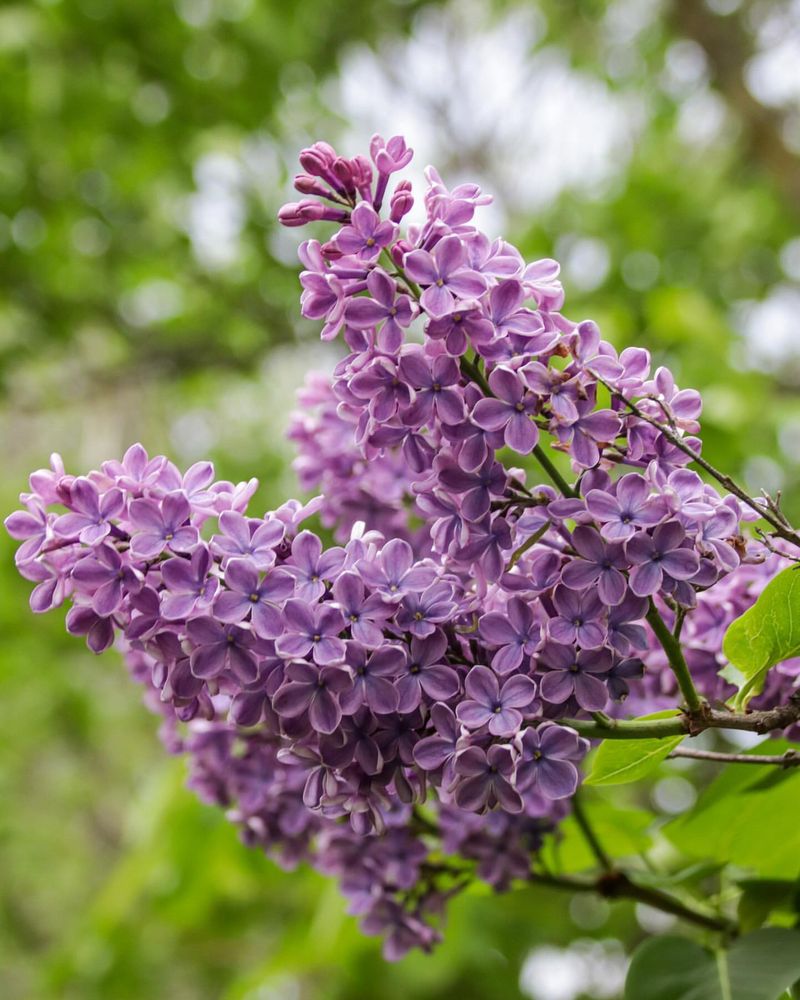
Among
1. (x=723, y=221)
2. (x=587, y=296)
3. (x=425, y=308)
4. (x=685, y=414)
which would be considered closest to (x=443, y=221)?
(x=425, y=308)

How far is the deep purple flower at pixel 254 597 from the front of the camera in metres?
0.51

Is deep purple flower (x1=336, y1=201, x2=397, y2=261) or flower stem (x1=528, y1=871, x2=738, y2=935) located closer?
deep purple flower (x1=336, y1=201, x2=397, y2=261)

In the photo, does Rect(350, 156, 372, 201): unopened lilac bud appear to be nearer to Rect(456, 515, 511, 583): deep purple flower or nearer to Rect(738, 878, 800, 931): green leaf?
Rect(456, 515, 511, 583): deep purple flower

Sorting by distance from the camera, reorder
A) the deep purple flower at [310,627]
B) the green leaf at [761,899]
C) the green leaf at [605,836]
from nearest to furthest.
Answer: the deep purple flower at [310,627] → the green leaf at [761,899] → the green leaf at [605,836]

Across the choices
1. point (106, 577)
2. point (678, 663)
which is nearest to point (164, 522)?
point (106, 577)

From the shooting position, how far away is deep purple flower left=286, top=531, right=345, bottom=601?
0.53 meters

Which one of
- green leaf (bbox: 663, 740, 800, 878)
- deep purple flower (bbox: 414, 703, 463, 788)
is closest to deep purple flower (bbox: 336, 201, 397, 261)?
deep purple flower (bbox: 414, 703, 463, 788)

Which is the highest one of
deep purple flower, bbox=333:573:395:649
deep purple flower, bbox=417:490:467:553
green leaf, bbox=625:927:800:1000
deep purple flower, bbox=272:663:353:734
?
deep purple flower, bbox=417:490:467:553

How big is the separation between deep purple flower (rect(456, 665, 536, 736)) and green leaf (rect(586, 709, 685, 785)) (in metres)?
0.06

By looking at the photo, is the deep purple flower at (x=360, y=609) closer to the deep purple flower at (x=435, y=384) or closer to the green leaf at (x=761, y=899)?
the deep purple flower at (x=435, y=384)

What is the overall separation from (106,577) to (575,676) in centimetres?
23

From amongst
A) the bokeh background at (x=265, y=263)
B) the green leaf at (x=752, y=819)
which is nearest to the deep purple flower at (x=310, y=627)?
the green leaf at (x=752, y=819)

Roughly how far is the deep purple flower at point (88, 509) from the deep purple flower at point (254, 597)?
7 cm

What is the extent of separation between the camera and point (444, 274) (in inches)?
20.6
